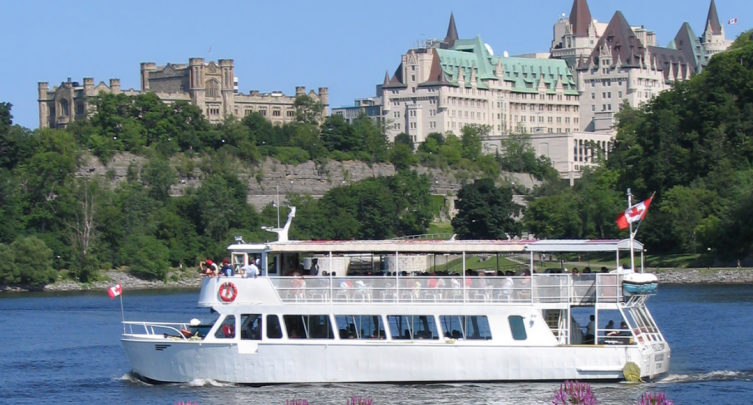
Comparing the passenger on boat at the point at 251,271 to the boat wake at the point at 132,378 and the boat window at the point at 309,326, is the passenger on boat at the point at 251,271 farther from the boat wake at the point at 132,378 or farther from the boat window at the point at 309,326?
the boat wake at the point at 132,378

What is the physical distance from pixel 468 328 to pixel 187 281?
68.8 m

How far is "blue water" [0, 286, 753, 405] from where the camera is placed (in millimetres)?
34156

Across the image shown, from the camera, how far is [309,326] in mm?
35719

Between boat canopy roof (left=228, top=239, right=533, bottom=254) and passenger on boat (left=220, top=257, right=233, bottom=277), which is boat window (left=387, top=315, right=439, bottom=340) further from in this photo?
passenger on boat (left=220, top=257, right=233, bottom=277)

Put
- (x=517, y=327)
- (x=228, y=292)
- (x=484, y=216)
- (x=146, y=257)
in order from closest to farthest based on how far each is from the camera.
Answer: (x=517, y=327) < (x=228, y=292) < (x=146, y=257) < (x=484, y=216)

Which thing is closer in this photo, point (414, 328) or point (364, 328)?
point (414, 328)

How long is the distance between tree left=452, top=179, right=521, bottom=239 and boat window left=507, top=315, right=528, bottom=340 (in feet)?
245

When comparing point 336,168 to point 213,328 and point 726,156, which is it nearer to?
point 726,156

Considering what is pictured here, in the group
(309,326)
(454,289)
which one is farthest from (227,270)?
(454,289)

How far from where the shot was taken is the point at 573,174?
636 feet

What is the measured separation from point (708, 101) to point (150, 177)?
49.5 m

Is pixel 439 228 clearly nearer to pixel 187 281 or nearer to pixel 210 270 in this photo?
pixel 187 281

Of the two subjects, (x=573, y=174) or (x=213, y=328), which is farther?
(x=573, y=174)

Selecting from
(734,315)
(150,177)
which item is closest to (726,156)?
(734,315)
